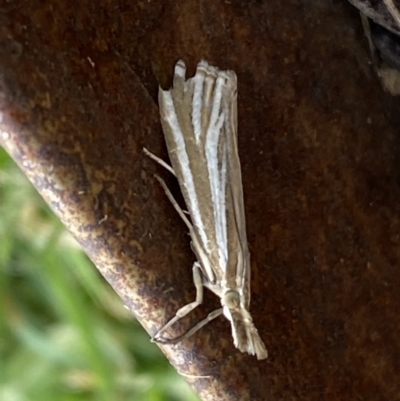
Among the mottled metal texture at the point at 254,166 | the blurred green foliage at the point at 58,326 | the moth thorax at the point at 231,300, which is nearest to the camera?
the mottled metal texture at the point at 254,166

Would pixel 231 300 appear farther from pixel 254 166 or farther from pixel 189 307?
pixel 254 166

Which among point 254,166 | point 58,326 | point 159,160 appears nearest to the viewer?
point 159,160

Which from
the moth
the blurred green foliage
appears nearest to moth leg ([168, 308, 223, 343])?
the moth

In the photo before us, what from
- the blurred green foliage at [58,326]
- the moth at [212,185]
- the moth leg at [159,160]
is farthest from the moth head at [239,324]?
the blurred green foliage at [58,326]

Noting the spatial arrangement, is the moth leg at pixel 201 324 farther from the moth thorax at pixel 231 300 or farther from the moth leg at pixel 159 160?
the moth leg at pixel 159 160

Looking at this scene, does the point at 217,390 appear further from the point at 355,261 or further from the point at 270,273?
the point at 355,261

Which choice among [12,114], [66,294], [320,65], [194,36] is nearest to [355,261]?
[320,65]

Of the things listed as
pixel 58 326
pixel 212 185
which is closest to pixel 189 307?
pixel 212 185
